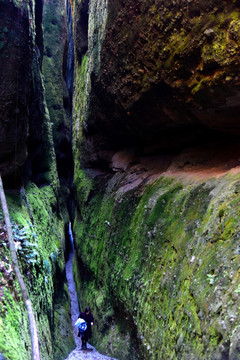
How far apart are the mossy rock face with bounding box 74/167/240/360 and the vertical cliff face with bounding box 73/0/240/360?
0.02 metres

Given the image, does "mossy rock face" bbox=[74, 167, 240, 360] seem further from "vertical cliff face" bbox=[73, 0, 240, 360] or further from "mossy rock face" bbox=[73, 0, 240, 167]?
"mossy rock face" bbox=[73, 0, 240, 167]

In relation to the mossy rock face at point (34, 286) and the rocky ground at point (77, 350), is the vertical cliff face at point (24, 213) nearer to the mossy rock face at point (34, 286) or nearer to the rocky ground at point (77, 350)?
the mossy rock face at point (34, 286)

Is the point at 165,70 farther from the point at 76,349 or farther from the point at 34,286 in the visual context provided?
the point at 76,349

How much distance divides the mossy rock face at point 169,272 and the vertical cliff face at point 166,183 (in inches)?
1.0

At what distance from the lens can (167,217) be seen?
6723mm

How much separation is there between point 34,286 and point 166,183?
3949mm

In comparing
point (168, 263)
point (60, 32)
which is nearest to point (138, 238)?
point (168, 263)

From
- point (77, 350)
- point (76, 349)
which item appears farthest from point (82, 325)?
point (76, 349)

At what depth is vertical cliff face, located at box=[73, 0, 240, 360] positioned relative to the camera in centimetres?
444

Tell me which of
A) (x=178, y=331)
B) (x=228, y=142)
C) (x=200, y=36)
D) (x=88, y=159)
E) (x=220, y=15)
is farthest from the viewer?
(x=88, y=159)

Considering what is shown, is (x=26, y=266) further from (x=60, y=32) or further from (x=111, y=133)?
(x=60, y=32)

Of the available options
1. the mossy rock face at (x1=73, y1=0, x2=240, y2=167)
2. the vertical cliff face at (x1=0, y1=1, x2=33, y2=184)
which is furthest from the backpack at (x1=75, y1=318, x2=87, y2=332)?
the mossy rock face at (x1=73, y1=0, x2=240, y2=167)

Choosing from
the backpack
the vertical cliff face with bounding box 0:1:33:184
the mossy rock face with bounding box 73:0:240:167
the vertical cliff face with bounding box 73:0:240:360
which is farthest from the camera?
the backpack

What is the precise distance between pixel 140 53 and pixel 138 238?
4.57 meters
